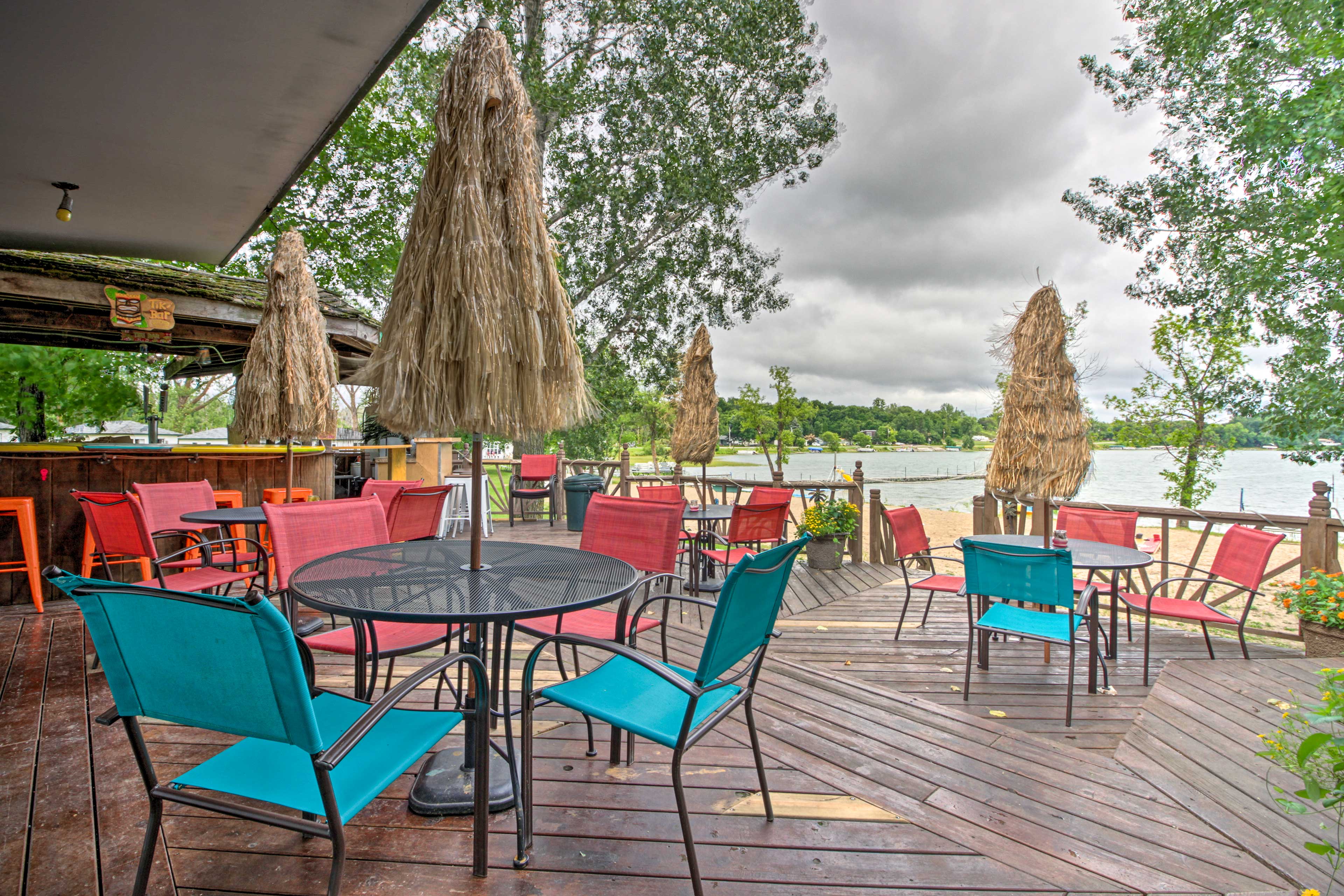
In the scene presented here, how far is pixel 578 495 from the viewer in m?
8.23

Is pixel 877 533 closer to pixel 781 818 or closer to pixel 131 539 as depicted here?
pixel 781 818

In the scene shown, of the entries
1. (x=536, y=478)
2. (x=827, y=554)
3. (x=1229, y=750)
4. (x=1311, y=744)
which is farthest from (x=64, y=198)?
(x=1229, y=750)

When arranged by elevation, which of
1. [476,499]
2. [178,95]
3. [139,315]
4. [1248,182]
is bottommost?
[476,499]

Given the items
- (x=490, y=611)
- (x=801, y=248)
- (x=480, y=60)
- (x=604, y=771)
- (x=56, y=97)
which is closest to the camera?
(x=490, y=611)

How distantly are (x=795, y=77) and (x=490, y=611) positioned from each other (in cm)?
1411

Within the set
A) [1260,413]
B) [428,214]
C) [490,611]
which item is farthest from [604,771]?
[1260,413]

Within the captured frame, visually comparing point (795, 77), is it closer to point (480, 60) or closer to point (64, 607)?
point (480, 60)

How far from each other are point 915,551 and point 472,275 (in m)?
3.56

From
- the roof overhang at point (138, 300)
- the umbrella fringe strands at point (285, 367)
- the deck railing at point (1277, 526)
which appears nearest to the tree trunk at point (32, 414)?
the roof overhang at point (138, 300)

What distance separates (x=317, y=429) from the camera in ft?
14.3

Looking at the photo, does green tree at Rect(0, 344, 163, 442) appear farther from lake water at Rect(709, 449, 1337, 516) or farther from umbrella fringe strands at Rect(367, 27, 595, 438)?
lake water at Rect(709, 449, 1337, 516)

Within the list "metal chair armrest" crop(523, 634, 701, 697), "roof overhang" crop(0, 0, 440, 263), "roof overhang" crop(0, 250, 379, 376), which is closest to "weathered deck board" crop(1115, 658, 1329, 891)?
"metal chair armrest" crop(523, 634, 701, 697)

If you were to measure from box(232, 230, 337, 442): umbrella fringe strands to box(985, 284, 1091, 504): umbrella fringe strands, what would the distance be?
4655mm

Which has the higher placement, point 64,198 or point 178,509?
point 64,198
